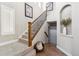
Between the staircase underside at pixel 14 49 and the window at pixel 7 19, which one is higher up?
the window at pixel 7 19

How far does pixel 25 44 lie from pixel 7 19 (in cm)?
56

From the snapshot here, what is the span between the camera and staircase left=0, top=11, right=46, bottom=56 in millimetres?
1775

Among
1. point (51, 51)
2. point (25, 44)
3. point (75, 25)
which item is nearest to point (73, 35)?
point (75, 25)

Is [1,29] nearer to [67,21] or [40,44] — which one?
[40,44]

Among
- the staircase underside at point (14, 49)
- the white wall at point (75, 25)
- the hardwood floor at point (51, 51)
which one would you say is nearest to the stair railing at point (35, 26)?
the staircase underside at point (14, 49)

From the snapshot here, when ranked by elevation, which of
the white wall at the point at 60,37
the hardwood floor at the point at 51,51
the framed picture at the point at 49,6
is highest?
the framed picture at the point at 49,6

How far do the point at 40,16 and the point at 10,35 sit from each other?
66 cm

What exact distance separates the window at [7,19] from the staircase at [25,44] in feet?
0.74

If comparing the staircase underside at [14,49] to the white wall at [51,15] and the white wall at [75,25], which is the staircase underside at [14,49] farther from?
the white wall at [75,25]

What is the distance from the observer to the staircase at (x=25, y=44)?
178cm

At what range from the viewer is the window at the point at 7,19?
6.00 ft

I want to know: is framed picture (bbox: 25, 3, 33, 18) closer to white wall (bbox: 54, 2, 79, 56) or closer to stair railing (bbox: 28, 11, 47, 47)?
stair railing (bbox: 28, 11, 47, 47)

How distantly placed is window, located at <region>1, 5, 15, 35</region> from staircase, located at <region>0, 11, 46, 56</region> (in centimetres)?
22

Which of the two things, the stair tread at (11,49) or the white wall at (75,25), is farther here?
the white wall at (75,25)
